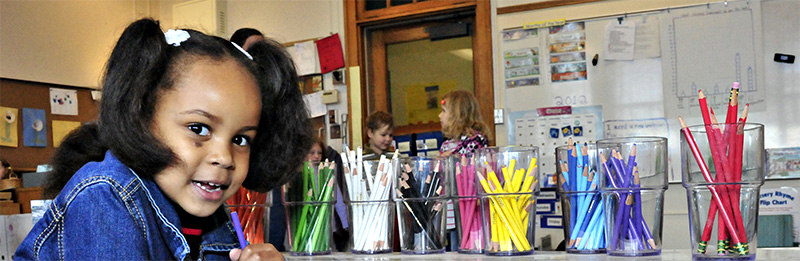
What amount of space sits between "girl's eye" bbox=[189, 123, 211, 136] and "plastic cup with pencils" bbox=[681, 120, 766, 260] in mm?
677

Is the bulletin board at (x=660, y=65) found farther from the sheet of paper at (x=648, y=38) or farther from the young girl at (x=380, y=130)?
the young girl at (x=380, y=130)

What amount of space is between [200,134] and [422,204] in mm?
544

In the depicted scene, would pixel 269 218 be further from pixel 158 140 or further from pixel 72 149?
pixel 158 140

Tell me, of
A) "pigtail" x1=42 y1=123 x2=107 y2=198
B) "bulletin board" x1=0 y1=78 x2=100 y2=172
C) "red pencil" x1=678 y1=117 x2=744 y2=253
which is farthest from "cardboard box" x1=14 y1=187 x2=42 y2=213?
"red pencil" x1=678 y1=117 x2=744 y2=253

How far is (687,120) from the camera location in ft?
13.5

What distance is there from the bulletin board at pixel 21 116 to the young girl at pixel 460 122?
257 centimetres

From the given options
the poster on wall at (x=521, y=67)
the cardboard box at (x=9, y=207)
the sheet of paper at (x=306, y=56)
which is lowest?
the cardboard box at (x=9, y=207)

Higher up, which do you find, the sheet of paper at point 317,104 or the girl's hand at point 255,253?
the sheet of paper at point 317,104

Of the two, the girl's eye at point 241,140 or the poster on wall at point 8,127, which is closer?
the girl's eye at point 241,140

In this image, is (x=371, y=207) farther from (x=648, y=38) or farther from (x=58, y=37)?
(x=58, y=37)

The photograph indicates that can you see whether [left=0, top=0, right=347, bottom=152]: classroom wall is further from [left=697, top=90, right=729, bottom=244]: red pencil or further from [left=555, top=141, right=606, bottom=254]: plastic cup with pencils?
[left=697, top=90, right=729, bottom=244]: red pencil

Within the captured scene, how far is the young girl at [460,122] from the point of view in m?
3.72

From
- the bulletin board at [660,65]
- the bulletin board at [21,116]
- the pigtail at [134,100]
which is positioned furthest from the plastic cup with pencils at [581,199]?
the bulletin board at [21,116]

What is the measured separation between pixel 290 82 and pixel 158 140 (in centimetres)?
30
